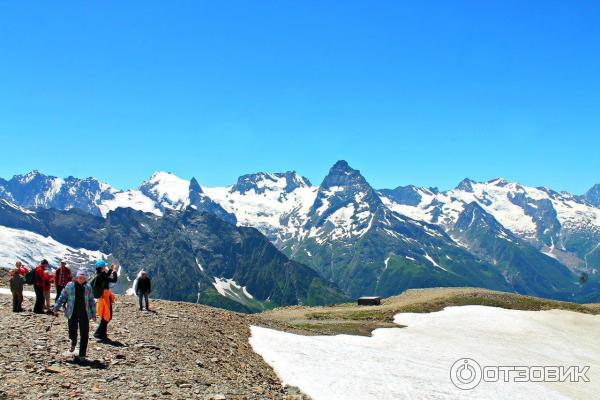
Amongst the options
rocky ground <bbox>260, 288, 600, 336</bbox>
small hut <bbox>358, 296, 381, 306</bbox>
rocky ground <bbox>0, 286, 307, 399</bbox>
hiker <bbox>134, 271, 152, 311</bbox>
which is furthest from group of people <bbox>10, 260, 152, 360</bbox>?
small hut <bbox>358, 296, 381, 306</bbox>

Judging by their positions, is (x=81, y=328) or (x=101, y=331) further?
(x=101, y=331)

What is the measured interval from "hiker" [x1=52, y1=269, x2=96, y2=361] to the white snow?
1110 centimetres

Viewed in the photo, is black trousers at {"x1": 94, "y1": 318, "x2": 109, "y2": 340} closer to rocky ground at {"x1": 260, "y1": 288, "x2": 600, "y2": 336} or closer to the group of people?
the group of people

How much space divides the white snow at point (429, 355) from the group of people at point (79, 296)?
10063mm

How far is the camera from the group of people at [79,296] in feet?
71.8

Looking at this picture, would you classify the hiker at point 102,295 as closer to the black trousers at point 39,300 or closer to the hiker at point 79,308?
the hiker at point 79,308

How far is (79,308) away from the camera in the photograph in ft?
72.4

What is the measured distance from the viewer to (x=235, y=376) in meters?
25.4

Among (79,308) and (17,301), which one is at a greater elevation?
(79,308)

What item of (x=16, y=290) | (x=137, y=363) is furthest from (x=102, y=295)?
(x=16, y=290)

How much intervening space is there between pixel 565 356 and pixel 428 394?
25.9 metres

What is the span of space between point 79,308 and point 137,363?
10.9ft

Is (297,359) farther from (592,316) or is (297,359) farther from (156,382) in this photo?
(592,316)

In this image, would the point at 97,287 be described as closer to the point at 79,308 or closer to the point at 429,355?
the point at 79,308
